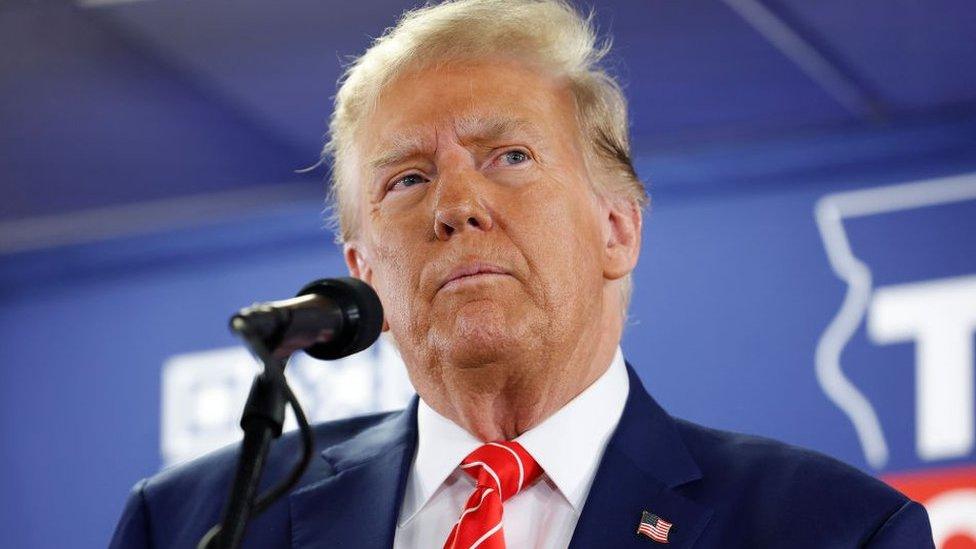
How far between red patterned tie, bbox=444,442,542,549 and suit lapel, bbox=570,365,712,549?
0.10 metres

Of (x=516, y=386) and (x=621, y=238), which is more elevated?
(x=621, y=238)

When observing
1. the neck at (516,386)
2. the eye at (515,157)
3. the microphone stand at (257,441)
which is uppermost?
the eye at (515,157)

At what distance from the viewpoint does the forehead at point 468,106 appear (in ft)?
7.27

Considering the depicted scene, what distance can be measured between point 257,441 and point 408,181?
75 cm

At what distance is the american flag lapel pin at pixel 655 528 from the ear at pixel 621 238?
41cm

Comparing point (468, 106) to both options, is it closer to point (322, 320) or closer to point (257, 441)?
point (322, 320)

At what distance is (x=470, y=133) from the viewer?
7.23ft

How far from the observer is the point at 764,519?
6.52 feet

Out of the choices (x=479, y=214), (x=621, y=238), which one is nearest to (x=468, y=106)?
(x=479, y=214)

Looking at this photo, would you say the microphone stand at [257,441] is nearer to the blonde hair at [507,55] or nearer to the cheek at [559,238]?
the cheek at [559,238]

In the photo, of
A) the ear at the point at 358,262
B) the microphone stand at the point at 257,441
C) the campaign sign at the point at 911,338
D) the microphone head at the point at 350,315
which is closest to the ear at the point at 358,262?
the ear at the point at 358,262

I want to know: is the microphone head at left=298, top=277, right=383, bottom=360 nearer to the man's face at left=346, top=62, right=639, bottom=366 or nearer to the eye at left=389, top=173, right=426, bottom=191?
the man's face at left=346, top=62, right=639, bottom=366

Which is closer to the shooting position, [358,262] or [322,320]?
[322,320]

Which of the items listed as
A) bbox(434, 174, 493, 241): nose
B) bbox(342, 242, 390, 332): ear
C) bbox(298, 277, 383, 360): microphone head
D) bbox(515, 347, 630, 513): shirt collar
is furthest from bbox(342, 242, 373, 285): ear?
bbox(298, 277, 383, 360): microphone head
